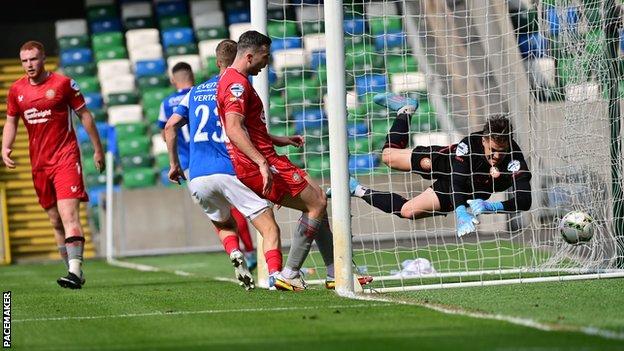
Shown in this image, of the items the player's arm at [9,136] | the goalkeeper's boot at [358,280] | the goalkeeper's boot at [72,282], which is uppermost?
the player's arm at [9,136]

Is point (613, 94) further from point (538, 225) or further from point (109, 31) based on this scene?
point (109, 31)

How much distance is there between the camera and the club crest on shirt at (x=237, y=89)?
9.48m

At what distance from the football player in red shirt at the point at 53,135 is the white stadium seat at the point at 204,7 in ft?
48.9

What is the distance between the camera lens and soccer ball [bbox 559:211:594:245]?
10.8 meters

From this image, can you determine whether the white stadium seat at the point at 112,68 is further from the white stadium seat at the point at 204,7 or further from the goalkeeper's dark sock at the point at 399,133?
the goalkeeper's dark sock at the point at 399,133

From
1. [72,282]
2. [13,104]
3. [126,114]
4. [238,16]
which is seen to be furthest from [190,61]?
[72,282]

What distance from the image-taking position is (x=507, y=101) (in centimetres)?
1176

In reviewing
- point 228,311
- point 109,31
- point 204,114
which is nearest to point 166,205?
point 109,31

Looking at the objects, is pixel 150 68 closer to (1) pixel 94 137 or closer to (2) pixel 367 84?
(2) pixel 367 84

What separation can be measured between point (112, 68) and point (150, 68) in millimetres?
679

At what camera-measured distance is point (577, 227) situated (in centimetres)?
1088

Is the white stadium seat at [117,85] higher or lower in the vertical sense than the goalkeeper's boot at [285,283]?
higher

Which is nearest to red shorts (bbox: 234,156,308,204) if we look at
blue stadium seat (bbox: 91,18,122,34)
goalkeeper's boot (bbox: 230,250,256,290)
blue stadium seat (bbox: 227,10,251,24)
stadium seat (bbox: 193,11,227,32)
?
goalkeeper's boot (bbox: 230,250,256,290)

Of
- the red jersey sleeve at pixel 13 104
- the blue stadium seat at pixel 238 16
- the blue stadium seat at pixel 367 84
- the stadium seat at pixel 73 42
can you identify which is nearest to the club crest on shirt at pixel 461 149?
the blue stadium seat at pixel 367 84
